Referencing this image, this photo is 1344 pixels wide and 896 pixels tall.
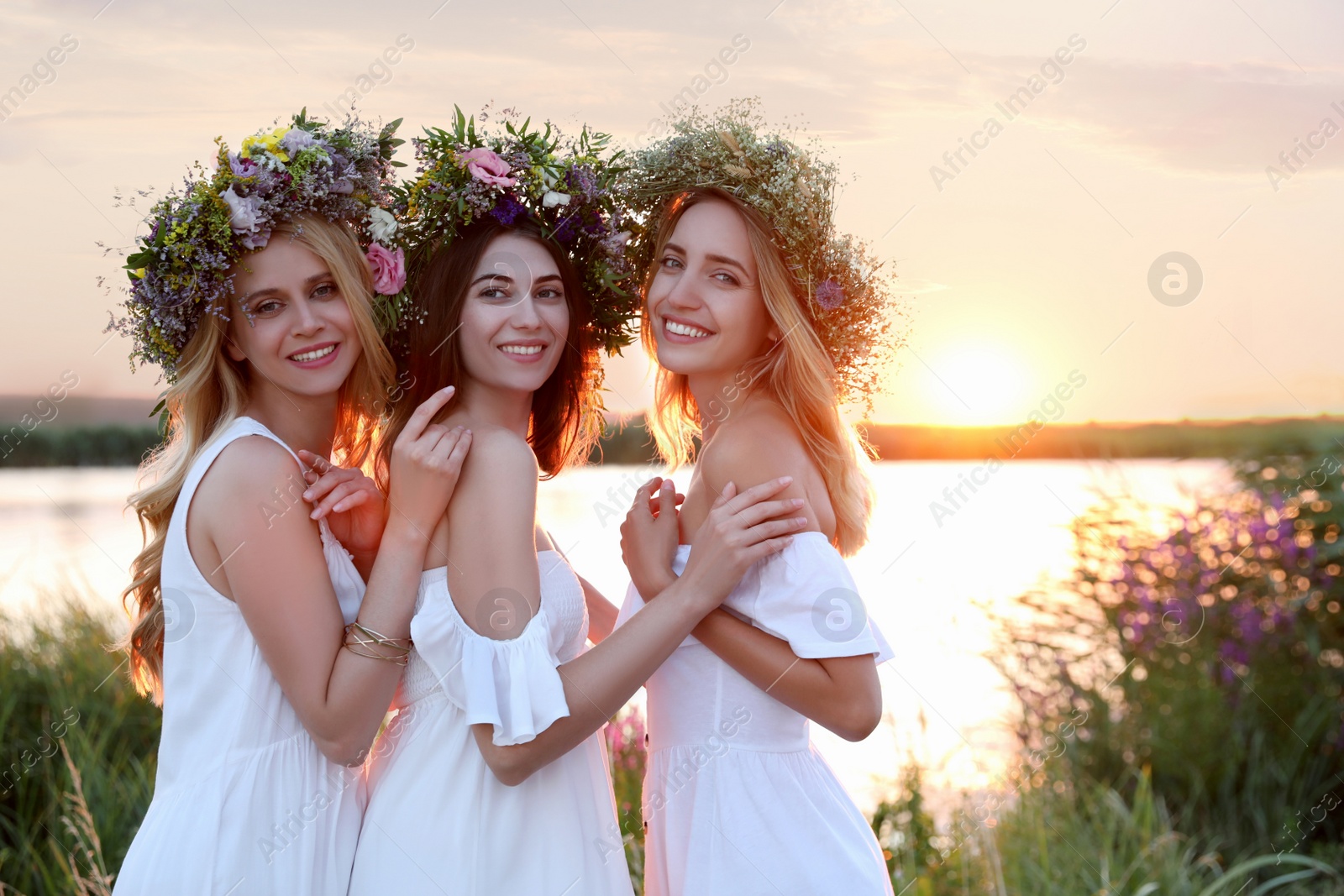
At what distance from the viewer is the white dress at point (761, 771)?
102 inches

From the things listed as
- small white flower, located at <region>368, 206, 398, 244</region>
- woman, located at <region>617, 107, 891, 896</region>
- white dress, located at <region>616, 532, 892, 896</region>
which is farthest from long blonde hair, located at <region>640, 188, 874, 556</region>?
small white flower, located at <region>368, 206, 398, 244</region>

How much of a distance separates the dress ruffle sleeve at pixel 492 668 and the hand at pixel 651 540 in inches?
12.0

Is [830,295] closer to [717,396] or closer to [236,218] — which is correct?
[717,396]

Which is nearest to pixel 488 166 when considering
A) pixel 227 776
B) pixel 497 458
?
pixel 497 458

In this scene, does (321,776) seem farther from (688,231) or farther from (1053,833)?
(1053,833)

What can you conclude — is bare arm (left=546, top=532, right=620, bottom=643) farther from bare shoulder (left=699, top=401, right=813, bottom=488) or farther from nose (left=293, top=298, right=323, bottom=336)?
nose (left=293, top=298, right=323, bottom=336)

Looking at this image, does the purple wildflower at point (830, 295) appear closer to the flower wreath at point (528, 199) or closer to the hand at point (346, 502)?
the flower wreath at point (528, 199)

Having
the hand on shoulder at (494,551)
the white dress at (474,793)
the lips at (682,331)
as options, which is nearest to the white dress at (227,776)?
the white dress at (474,793)

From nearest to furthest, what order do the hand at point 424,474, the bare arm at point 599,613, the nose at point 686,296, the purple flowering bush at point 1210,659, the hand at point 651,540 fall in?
the hand at point 424,474, the hand at point 651,540, the nose at point 686,296, the bare arm at point 599,613, the purple flowering bush at point 1210,659

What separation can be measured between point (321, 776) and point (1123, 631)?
490 cm

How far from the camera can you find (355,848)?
2641 millimetres

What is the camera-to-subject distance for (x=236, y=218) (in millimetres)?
2738

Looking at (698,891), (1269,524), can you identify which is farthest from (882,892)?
(1269,524)

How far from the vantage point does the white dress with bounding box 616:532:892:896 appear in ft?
8.46
